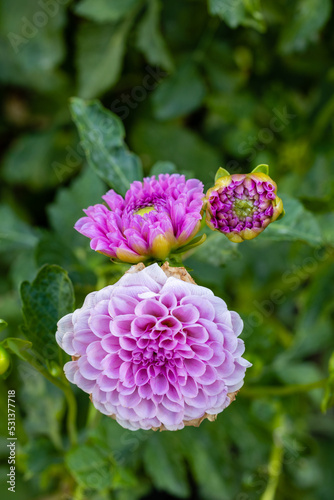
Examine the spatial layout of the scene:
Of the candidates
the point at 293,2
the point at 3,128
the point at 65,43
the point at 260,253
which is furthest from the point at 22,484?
the point at 293,2

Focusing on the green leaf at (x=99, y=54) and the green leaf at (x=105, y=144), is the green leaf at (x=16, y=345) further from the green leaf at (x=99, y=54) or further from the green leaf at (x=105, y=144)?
the green leaf at (x=99, y=54)

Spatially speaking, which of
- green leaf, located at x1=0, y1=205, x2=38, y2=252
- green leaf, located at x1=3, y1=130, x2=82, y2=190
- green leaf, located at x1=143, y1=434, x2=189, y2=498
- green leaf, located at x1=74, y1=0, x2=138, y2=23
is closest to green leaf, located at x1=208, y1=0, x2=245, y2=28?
green leaf, located at x1=74, y1=0, x2=138, y2=23

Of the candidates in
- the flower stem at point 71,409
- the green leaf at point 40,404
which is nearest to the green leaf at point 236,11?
the flower stem at point 71,409

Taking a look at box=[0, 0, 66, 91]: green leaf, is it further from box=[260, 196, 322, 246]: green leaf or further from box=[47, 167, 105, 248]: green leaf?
box=[260, 196, 322, 246]: green leaf

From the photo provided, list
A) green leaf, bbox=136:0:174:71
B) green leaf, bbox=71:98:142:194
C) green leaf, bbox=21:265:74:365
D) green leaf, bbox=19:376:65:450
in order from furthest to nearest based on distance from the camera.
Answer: green leaf, bbox=136:0:174:71, green leaf, bbox=19:376:65:450, green leaf, bbox=71:98:142:194, green leaf, bbox=21:265:74:365

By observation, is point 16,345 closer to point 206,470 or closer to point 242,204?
point 242,204
